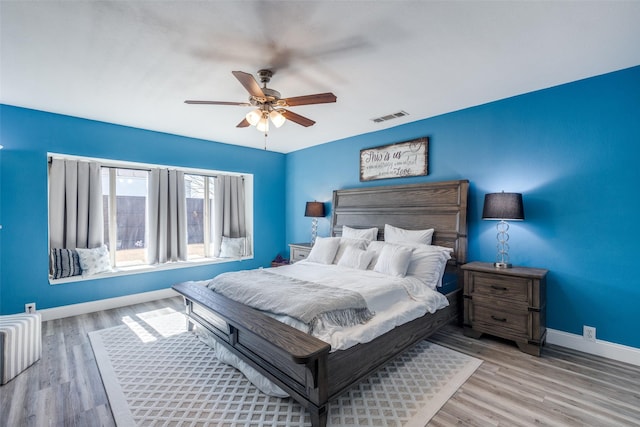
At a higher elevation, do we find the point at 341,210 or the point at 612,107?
the point at 612,107

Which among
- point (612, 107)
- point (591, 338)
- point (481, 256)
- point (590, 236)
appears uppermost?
point (612, 107)

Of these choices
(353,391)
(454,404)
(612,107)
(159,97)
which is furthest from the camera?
(159,97)

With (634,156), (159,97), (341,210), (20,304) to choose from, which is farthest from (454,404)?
(20,304)

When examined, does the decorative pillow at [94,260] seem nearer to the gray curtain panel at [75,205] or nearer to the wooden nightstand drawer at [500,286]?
the gray curtain panel at [75,205]

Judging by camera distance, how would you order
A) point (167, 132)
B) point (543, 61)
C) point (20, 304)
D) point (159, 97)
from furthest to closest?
point (167, 132), point (20, 304), point (159, 97), point (543, 61)

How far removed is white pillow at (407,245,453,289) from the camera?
3.12 metres

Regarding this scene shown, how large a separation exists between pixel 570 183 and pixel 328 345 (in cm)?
287

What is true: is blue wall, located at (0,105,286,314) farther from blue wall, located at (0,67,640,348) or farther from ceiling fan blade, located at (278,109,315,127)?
ceiling fan blade, located at (278,109,315,127)

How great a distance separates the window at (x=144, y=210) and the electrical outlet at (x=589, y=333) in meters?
4.96

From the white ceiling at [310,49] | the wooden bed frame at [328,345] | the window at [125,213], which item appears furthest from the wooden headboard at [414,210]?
the window at [125,213]

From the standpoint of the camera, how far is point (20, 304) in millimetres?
3451

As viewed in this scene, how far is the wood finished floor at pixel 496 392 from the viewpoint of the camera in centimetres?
189

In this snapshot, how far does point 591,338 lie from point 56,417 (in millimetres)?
4414

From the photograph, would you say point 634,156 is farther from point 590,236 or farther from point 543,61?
point 543,61
